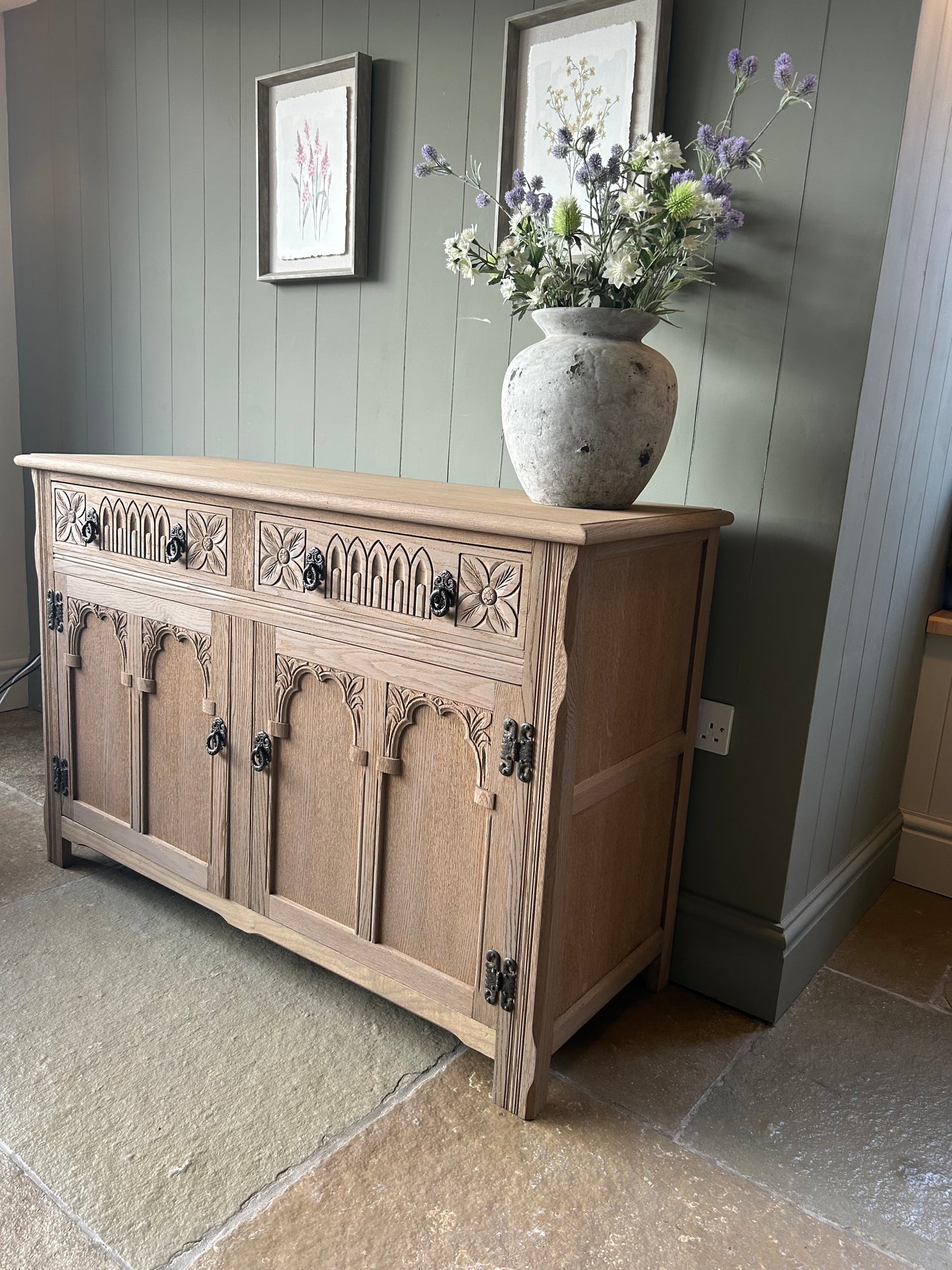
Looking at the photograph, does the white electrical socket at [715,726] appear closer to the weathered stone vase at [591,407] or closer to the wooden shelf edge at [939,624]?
the weathered stone vase at [591,407]

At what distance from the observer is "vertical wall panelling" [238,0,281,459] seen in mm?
2303

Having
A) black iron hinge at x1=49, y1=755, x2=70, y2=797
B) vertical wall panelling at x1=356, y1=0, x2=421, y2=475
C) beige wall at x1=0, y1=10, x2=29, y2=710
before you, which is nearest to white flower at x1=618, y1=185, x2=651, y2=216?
vertical wall panelling at x1=356, y1=0, x2=421, y2=475

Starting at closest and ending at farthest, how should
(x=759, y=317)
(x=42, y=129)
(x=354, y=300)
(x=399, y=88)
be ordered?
(x=759, y=317), (x=399, y=88), (x=354, y=300), (x=42, y=129)

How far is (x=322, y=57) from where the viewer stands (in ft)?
7.18

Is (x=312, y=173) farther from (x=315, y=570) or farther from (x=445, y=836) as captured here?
(x=445, y=836)

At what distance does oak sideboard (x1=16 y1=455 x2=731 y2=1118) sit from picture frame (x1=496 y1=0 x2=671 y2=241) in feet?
2.27

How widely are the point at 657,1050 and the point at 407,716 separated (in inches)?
30.3

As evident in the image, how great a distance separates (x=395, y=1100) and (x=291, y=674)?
2.40ft

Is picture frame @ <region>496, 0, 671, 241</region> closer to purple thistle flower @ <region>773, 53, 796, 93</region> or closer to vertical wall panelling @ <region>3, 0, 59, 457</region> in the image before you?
purple thistle flower @ <region>773, 53, 796, 93</region>

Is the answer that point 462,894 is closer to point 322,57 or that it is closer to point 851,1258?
point 851,1258

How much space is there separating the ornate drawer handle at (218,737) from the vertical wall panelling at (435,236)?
764 mm

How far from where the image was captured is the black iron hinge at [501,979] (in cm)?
145

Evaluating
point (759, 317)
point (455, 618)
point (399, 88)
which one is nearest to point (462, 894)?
point (455, 618)

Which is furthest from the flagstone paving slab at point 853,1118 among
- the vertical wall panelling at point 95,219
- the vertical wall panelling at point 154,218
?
the vertical wall panelling at point 95,219
